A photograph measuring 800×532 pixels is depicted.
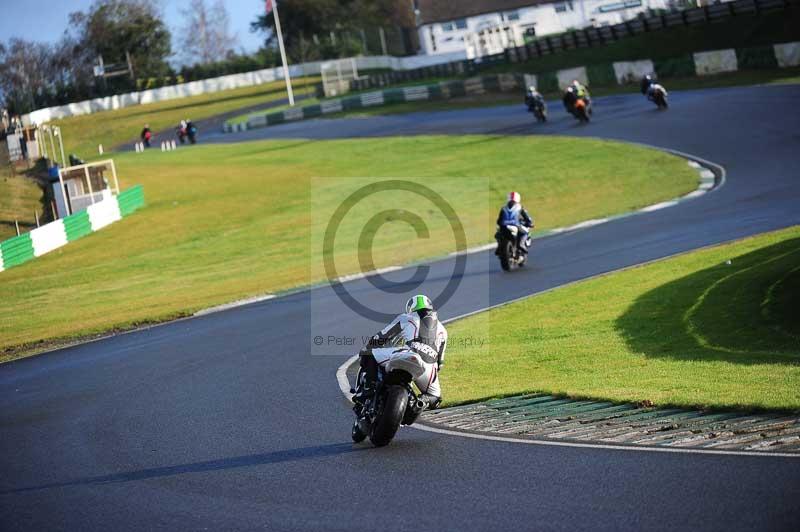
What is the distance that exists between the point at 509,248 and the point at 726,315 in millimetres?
8261

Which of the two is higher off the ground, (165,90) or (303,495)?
(165,90)

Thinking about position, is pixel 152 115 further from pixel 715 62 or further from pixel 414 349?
pixel 414 349

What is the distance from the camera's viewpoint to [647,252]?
2241 centimetres

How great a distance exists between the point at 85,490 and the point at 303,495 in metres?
2.29

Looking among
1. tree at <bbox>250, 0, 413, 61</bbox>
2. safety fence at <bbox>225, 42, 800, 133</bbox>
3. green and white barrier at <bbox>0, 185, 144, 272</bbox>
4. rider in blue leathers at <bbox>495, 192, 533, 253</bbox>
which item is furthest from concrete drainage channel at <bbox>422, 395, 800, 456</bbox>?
tree at <bbox>250, 0, 413, 61</bbox>

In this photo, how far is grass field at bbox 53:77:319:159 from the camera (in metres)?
78.8

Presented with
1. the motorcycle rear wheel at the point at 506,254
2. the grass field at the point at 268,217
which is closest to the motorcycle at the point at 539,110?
the grass field at the point at 268,217

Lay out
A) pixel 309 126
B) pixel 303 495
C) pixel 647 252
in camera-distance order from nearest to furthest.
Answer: pixel 303 495, pixel 647 252, pixel 309 126

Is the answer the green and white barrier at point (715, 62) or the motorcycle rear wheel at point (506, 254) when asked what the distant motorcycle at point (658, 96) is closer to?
the green and white barrier at point (715, 62)

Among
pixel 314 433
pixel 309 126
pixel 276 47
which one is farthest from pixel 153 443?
pixel 276 47

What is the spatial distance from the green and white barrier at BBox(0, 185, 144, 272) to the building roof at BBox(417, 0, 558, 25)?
5557 cm

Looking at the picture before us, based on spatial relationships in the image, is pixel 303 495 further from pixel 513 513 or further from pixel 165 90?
pixel 165 90

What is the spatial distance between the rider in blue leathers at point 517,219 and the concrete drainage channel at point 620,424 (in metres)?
10.5

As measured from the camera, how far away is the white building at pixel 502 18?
275 ft
